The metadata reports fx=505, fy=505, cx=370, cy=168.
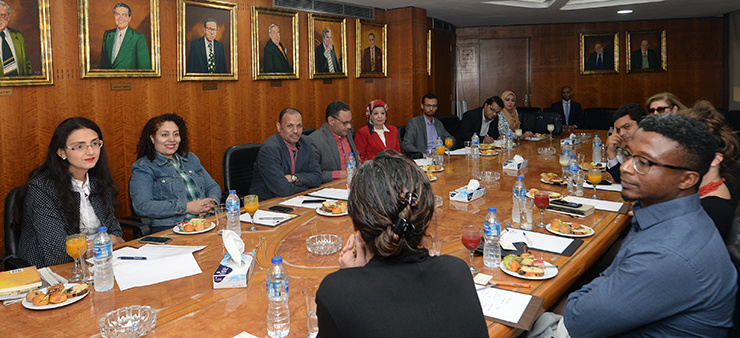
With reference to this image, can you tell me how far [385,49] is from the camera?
7961 millimetres

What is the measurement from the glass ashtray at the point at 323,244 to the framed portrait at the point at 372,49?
539 cm

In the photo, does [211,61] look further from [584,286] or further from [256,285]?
[584,286]

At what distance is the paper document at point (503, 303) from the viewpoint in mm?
1631

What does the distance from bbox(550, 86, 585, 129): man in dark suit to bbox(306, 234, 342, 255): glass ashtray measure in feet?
28.3

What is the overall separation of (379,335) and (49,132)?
4220mm

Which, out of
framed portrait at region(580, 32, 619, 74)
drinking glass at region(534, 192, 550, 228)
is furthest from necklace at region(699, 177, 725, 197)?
framed portrait at region(580, 32, 619, 74)

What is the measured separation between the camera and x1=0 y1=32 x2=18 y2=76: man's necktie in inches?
152

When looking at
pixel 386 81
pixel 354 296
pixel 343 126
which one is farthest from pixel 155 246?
pixel 386 81

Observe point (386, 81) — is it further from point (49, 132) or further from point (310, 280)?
point (310, 280)

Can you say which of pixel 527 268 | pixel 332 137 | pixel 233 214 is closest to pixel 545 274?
pixel 527 268

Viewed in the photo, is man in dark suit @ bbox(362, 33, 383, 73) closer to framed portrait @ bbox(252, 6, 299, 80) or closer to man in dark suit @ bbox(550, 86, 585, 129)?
framed portrait @ bbox(252, 6, 299, 80)

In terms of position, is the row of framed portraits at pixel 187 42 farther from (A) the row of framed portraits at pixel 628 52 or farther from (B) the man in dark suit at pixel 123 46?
(A) the row of framed portraits at pixel 628 52

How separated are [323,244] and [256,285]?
19.5 inches

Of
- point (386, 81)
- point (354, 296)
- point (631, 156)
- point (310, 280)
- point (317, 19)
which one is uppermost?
point (317, 19)
